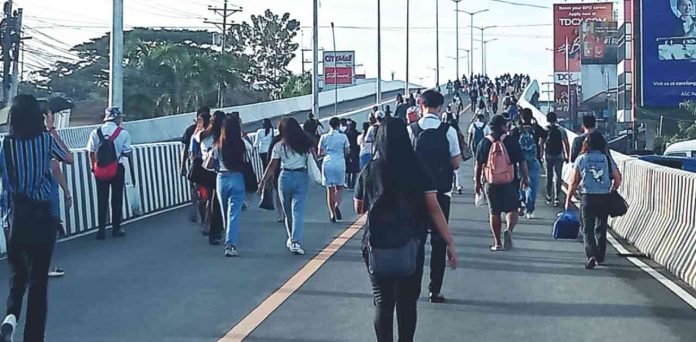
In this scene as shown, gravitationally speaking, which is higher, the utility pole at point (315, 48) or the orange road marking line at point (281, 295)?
the utility pole at point (315, 48)

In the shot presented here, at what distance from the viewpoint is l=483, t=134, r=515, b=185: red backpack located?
1338 centimetres

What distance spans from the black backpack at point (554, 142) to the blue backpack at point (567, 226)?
4.62 m

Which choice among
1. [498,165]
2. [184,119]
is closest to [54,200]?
[498,165]

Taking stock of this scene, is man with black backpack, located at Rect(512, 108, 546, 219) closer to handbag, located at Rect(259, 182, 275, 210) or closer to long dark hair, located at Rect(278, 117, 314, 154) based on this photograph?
handbag, located at Rect(259, 182, 275, 210)

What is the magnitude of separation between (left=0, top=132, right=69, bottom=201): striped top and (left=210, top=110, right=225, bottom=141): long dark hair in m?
5.64

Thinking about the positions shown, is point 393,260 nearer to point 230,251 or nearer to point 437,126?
point 437,126

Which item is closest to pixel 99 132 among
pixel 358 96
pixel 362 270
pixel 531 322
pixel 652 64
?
pixel 362 270

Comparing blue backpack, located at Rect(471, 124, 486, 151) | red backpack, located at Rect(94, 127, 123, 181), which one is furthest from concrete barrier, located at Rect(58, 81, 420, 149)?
red backpack, located at Rect(94, 127, 123, 181)

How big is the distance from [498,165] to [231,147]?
3.20 meters

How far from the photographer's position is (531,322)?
9.39m

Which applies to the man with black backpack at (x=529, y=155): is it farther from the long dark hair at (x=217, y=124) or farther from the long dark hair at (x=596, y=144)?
the long dark hair at (x=217, y=124)

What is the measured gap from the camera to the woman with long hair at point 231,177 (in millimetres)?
13336

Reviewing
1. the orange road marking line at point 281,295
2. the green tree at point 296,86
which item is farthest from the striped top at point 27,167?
the green tree at point 296,86

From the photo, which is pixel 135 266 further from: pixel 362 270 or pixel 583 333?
pixel 583 333
